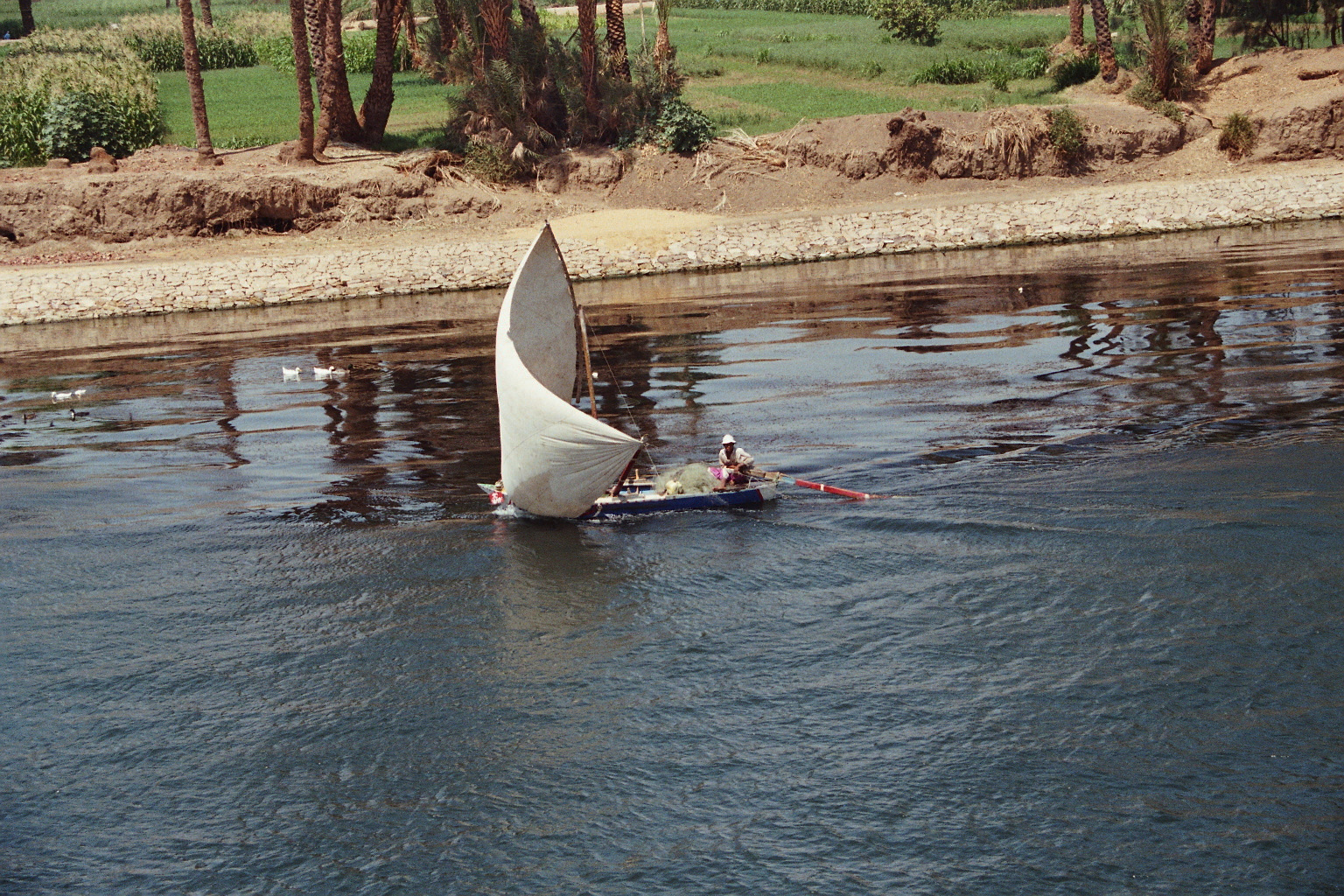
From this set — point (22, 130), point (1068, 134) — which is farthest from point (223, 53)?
point (1068, 134)

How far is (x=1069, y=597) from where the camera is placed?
1641 centimetres

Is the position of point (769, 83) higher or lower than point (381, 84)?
lower

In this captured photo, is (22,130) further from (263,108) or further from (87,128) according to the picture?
(263,108)

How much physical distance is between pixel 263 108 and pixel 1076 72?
4104 cm

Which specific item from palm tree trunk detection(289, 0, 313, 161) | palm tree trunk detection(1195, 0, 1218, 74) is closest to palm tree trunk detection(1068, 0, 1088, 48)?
palm tree trunk detection(1195, 0, 1218, 74)

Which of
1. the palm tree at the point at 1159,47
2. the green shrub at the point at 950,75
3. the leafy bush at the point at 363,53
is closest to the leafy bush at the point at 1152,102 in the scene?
the palm tree at the point at 1159,47

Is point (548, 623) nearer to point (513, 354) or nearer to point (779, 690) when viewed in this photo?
point (779, 690)

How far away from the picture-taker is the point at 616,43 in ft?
193

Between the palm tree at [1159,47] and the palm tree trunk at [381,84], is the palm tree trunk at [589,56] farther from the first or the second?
the palm tree at [1159,47]

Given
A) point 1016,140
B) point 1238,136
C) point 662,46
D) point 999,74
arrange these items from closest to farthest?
point 1238,136
point 1016,140
point 662,46
point 999,74

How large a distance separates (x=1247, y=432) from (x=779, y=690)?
10650 mm

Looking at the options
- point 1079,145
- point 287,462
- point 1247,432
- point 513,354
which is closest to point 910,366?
point 1247,432

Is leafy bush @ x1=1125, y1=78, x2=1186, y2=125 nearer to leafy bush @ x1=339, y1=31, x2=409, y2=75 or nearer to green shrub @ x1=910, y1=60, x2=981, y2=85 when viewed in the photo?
green shrub @ x1=910, y1=60, x2=981, y2=85

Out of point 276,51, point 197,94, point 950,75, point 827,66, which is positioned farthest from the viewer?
point 276,51
